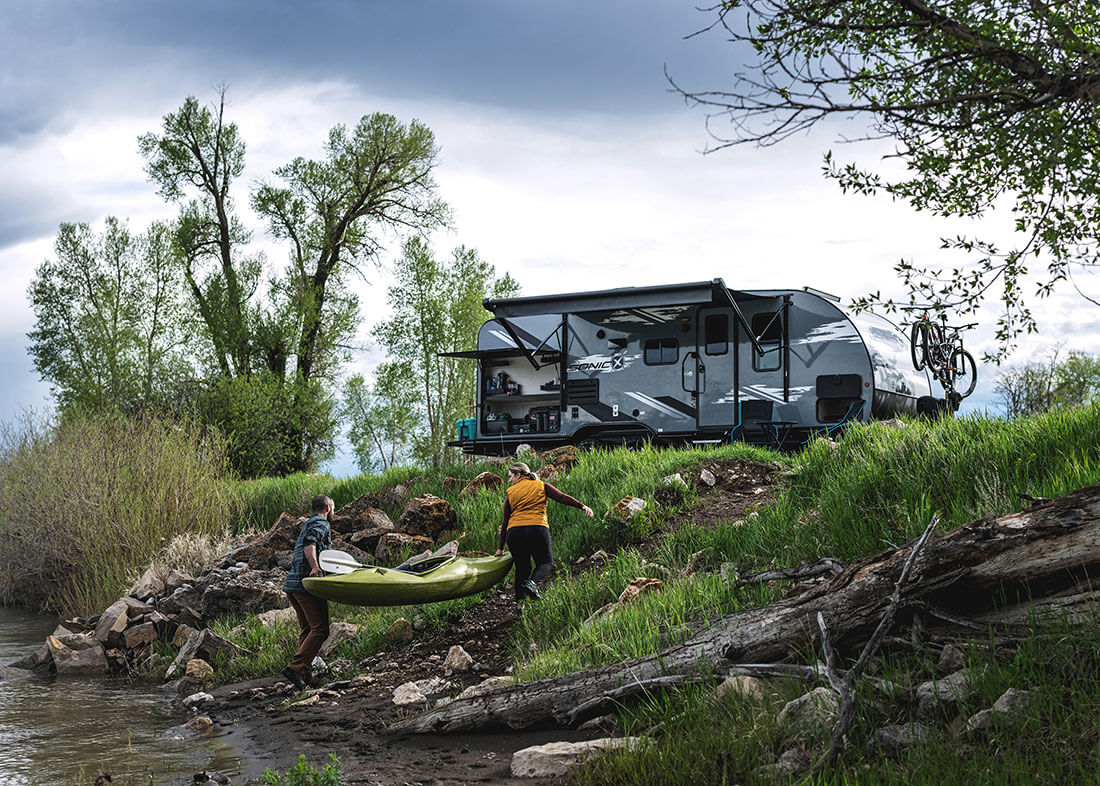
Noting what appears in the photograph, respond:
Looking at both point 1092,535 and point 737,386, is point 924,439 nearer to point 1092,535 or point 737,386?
point 1092,535

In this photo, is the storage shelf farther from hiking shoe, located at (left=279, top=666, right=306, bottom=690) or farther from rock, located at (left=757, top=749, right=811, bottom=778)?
rock, located at (left=757, top=749, right=811, bottom=778)

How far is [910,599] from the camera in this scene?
20.6ft

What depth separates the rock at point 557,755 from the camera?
20.1 ft

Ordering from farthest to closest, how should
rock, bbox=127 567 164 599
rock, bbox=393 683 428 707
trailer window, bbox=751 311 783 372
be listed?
trailer window, bbox=751 311 783 372
rock, bbox=127 567 164 599
rock, bbox=393 683 428 707

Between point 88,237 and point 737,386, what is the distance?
27992mm

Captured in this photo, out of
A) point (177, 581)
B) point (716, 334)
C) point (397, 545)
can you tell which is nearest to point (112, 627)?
point (177, 581)

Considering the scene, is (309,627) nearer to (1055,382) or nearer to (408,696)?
(408,696)

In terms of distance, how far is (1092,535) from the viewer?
5922mm

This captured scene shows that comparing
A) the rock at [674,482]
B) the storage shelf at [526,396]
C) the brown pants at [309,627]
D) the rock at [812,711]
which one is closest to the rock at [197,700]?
the brown pants at [309,627]

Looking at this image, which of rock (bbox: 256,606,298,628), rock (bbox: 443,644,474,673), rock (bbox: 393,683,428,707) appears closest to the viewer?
rock (bbox: 393,683,428,707)

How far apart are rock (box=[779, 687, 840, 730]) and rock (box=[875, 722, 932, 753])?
0.92 ft

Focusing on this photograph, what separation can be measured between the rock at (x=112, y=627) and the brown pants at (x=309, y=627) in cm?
489

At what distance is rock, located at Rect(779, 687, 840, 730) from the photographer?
562 cm

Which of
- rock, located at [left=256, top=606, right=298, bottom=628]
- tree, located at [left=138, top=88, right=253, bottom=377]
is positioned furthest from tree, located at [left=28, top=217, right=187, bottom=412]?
→ rock, located at [left=256, top=606, right=298, bottom=628]
